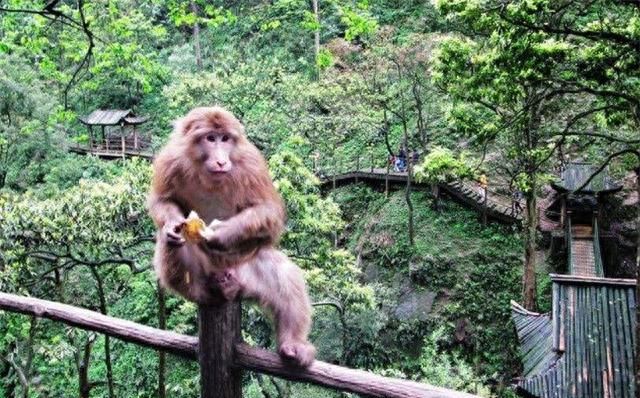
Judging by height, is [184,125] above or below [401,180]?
below

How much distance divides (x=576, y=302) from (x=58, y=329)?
10254 mm

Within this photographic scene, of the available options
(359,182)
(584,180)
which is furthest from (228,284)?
(359,182)

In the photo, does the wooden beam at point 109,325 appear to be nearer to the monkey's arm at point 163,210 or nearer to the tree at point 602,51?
the monkey's arm at point 163,210

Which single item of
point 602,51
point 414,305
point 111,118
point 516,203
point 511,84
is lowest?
point 414,305

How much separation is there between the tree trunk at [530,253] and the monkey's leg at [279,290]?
10.7 meters

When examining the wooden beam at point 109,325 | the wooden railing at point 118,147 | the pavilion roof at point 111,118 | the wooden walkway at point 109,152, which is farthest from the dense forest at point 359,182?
the wooden beam at point 109,325

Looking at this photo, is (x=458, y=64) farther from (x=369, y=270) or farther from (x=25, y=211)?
(x=369, y=270)

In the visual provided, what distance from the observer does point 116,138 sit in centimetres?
2461

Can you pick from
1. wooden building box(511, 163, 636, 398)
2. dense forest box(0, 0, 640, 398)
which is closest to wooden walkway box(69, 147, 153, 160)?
dense forest box(0, 0, 640, 398)

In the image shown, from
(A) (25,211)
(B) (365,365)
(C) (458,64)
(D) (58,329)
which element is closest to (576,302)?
(C) (458,64)

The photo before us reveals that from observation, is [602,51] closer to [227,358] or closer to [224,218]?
[224,218]

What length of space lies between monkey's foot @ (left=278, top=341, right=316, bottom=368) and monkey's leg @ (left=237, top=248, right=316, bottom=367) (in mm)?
139

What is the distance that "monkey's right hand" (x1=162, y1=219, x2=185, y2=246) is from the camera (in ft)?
7.07

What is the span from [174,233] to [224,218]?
424 mm
